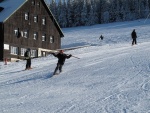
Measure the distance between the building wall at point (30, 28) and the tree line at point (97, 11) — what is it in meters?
68.0

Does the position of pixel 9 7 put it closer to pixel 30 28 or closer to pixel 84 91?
pixel 30 28

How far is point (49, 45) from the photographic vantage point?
5238 centimetres

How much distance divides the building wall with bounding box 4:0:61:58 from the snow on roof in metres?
0.53

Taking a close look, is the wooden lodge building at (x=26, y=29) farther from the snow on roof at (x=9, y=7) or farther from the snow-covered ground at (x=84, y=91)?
the snow-covered ground at (x=84, y=91)

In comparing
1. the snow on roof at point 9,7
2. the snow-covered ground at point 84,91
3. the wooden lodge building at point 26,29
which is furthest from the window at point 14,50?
the snow-covered ground at point 84,91

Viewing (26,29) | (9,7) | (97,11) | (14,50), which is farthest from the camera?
(97,11)

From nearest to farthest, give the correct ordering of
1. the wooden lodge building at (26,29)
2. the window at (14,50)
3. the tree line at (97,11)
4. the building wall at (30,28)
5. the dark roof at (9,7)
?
1. the wooden lodge building at (26,29)
2. the dark roof at (9,7)
3. the building wall at (30,28)
4. the window at (14,50)
5. the tree line at (97,11)

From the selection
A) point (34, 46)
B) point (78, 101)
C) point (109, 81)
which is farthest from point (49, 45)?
point (78, 101)

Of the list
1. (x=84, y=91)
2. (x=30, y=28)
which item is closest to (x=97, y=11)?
(x=30, y=28)

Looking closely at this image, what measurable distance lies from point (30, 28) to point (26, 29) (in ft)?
2.55

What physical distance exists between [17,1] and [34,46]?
6584mm

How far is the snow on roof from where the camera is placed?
1812 inches

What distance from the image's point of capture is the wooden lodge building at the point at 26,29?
45.6m

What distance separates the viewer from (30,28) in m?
49.2
